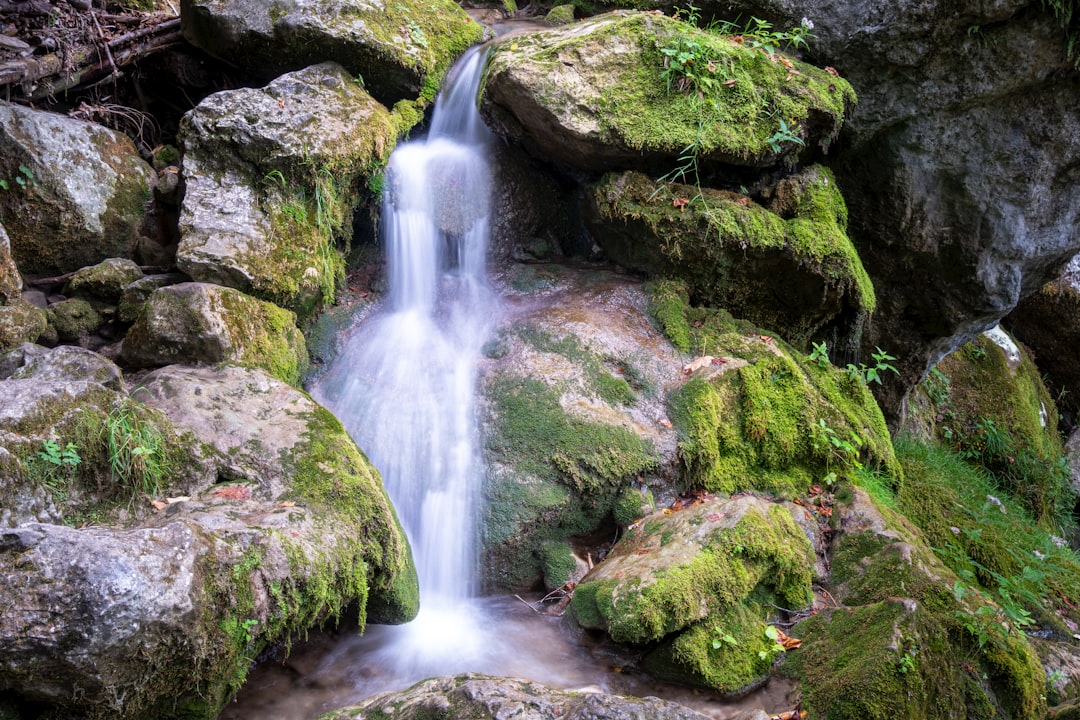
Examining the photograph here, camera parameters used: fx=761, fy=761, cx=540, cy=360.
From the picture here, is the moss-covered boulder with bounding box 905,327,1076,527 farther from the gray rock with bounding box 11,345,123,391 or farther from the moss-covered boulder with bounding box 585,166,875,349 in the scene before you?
the gray rock with bounding box 11,345,123,391

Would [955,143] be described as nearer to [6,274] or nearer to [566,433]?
[566,433]

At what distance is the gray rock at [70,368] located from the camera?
3772mm

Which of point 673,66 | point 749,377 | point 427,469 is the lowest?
point 427,469

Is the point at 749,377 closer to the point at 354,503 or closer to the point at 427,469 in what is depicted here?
the point at 427,469

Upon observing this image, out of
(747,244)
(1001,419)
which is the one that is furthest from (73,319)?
(1001,419)

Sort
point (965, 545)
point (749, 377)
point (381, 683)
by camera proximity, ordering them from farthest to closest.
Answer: point (965, 545), point (749, 377), point (381, 683)

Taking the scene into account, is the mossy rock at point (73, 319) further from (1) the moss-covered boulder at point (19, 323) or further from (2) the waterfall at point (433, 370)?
(2) the waterfall at point (433, 370)

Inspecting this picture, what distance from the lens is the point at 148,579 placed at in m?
2.64

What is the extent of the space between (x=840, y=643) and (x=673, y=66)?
13.6 feet

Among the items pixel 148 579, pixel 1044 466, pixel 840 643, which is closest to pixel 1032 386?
pixel 1044 466

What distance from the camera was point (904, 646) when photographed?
3.42 m

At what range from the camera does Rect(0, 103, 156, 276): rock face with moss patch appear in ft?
17.2

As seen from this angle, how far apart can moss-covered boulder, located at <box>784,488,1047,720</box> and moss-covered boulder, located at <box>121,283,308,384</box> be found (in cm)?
349

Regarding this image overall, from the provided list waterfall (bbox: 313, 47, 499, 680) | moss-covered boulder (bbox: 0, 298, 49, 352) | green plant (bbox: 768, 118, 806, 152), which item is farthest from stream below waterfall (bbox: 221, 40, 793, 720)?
green plant (bbox: 768, 118, 806, 152)
